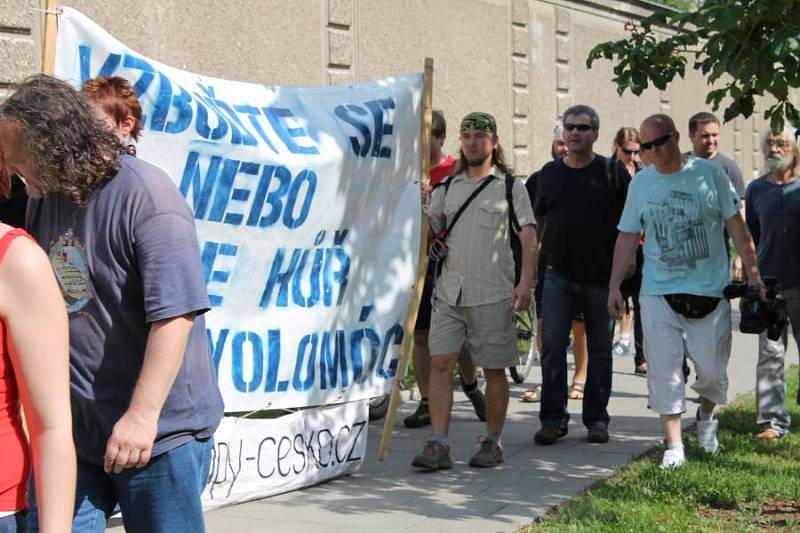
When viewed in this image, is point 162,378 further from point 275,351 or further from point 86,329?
point 275,351

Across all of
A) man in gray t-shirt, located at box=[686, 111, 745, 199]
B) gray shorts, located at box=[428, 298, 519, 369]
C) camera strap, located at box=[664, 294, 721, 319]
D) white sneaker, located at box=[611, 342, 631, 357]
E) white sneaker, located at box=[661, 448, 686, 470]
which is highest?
man in gray t-shirt, located at box=[686, 111, 745, 199]

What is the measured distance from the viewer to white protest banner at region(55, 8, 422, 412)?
18.9 ft

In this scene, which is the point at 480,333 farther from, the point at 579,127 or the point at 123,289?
the point at 123,289

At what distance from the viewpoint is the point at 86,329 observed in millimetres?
3230

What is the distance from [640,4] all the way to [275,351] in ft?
53.3

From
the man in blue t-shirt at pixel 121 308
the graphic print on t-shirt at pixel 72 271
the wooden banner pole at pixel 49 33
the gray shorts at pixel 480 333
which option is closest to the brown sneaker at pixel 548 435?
the gray shorts at pixel 480 333

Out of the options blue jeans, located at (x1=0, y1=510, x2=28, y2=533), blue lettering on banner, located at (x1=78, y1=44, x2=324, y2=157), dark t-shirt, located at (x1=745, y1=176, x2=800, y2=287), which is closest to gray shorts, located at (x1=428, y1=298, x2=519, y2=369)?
blue lettering on banner, located at (x1=78, y1=44, x2=324, y2=157)

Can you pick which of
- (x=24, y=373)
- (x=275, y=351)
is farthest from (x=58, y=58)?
(x=24, y=373)

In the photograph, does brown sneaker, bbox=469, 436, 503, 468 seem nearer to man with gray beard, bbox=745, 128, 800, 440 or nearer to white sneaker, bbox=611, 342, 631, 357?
man with gray beard, bbox=745, 128, 800, 440

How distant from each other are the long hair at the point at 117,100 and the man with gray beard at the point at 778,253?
15.0ft

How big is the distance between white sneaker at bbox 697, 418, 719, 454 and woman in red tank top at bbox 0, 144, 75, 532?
16.4 ft

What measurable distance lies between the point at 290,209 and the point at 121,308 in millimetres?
3044

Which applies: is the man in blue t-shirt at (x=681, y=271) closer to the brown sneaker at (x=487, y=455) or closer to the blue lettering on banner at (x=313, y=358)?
the brown sneaker at (x=487, y=455)

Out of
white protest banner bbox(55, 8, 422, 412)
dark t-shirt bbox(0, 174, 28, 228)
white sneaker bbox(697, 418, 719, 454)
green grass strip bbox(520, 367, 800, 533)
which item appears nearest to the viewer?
dark t-shirt bbox(0, 174, 28, 228)
